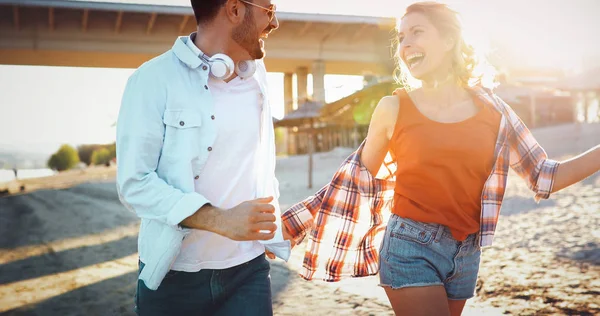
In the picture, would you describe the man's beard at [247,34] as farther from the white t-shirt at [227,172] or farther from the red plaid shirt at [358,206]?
the red plaid shirt at [358,206]

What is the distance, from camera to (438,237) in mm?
2355

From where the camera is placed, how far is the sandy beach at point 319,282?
5207 millimetres

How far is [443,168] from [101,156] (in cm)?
3679

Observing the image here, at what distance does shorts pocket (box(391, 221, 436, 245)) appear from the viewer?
2348mm

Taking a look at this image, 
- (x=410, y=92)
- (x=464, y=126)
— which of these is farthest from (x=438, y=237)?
(x=410, y=92)

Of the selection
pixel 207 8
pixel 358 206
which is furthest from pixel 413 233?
pixel 207 8

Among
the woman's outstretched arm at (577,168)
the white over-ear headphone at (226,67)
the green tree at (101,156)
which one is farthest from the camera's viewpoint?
the green tree at (101,156)

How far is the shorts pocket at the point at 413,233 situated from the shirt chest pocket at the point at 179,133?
0.89 metres

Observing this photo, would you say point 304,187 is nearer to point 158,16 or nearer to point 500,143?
point 158,16

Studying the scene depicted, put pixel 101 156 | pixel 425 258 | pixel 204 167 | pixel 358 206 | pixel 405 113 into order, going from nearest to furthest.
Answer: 1. pixel 204 167
2. pixel 425 258
3. pixel 405 113
4. pixel 358 206
5. pixel 101 156

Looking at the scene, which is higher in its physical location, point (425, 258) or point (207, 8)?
point (207, 8)

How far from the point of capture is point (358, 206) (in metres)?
2.77

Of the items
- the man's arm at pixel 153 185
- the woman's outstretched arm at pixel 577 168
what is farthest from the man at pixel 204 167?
the woman's outstretched arm at pixel 577 168

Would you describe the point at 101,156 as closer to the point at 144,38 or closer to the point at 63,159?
the point at 63,159
